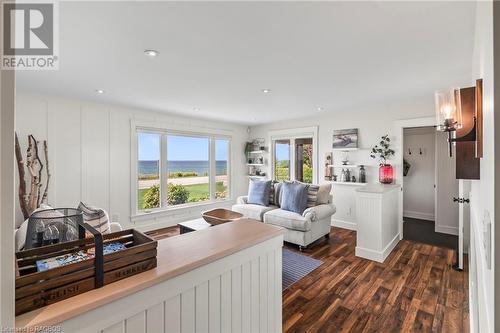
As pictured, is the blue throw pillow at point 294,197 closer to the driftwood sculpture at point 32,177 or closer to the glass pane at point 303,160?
the glass pane at point 303,160

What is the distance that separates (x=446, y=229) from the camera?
14.5ft

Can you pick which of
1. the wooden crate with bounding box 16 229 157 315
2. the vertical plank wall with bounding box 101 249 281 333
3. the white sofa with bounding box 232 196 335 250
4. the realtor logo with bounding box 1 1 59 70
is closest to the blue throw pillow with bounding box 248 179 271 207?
the white sofa with bounding box 232 196 335 250

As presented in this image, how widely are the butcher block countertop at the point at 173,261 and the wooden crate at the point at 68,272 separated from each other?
0.9 inches

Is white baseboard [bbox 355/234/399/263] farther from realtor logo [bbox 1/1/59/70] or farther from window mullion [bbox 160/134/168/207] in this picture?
realtor logo [bbox 1/1/59/70]

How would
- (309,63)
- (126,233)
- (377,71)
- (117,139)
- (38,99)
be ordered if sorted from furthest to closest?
(117,139), (38,99), (377,71), (309,63), (126,233)

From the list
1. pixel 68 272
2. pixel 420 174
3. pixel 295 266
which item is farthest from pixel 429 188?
pixel 68 272

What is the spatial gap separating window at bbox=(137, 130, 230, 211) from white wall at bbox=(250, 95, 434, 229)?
2361mm

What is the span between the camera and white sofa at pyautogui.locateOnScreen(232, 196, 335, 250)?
11.7 ft

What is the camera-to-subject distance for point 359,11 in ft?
5.01

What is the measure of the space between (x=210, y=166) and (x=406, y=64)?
14.9ft

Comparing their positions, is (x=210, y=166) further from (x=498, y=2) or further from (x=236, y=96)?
(x=498, y=2)

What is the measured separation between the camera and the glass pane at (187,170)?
5.11 m

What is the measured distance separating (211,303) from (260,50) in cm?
199

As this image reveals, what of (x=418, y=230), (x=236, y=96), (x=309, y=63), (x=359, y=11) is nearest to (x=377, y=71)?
(x=309, y=63)
